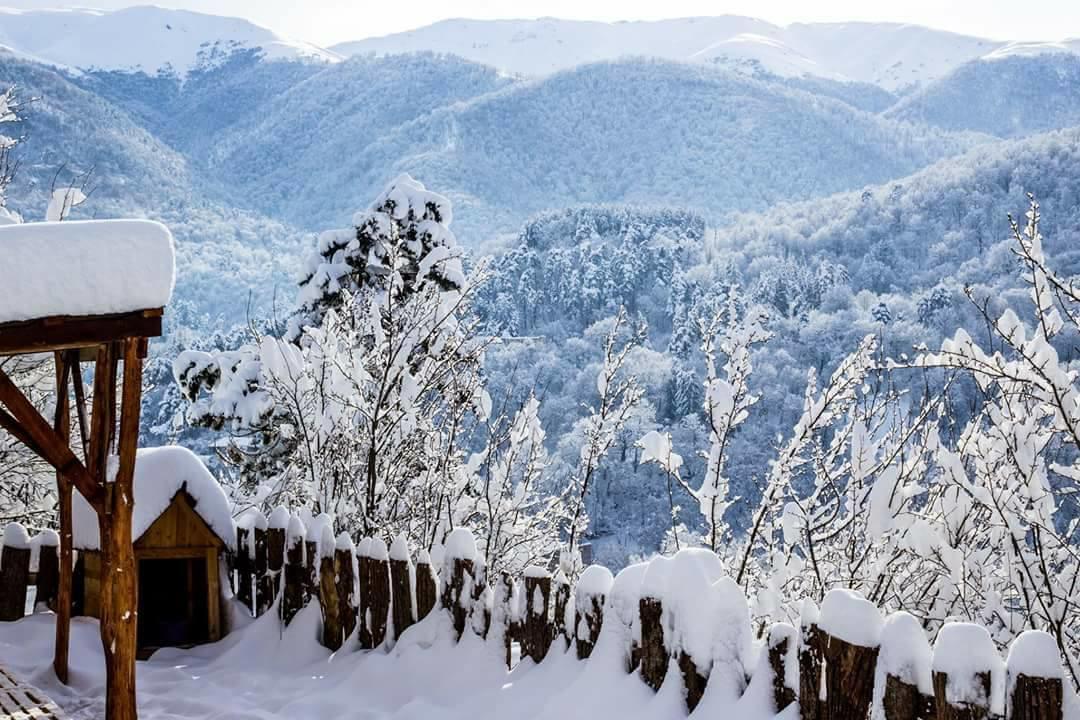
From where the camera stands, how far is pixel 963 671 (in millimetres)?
2670

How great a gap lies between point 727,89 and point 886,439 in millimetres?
140919

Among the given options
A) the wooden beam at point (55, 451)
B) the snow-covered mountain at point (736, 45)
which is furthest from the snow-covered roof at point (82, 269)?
the snow-covered mountain at point (736, 45)

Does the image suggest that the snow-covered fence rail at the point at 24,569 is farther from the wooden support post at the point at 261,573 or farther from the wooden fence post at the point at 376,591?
the wooden fence post at the point at 376,591

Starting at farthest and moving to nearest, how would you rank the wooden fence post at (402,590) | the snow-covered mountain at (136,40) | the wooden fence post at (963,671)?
the snow-covered mountain at (136,40), the wooden fence post at (402,590), the wooden fence post at (963,671)

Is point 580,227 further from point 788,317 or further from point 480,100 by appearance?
point 480,100

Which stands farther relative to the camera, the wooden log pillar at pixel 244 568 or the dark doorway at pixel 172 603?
the wooden log pillar at pixel 244 568

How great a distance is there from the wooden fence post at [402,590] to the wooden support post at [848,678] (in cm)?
239

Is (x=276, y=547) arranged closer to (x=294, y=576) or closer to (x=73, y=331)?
(x=294, y=576)

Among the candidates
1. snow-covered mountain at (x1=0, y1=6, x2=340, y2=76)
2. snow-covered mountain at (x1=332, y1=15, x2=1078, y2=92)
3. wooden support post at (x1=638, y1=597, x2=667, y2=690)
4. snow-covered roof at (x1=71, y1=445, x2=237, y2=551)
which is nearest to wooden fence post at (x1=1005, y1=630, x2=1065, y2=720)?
wooden support post at (x1=638, y1=597, x2=667, y2=690)

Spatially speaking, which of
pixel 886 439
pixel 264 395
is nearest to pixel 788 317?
pixel 264 395

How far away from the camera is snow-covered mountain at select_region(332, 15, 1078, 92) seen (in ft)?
573

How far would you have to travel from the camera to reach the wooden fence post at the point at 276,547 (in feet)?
18.6

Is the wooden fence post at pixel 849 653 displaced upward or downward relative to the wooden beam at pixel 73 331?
downward

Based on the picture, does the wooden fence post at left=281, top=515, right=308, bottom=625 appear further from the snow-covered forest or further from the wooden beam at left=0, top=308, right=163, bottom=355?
the wooden beam at left=0, top=308, right=163, bottom=355
